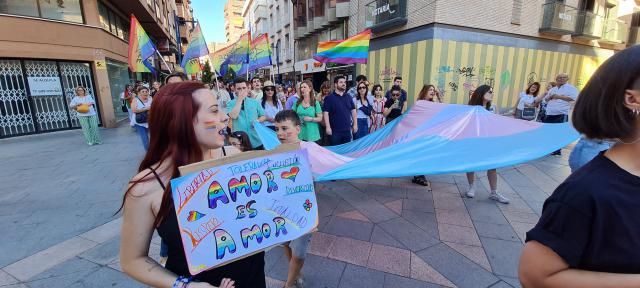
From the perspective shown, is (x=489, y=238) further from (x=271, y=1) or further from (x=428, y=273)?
(x=271, y=1)

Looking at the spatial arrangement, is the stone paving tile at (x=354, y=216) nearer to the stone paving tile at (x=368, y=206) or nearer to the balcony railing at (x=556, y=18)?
the stone paving tile at (x=368, y=206)

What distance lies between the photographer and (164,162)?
3.95 feet

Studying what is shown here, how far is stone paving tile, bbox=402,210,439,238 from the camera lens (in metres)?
3.61

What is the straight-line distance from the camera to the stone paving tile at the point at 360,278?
8.77ft

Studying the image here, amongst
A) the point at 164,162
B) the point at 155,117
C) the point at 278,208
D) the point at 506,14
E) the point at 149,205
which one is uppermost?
the point at 506,14

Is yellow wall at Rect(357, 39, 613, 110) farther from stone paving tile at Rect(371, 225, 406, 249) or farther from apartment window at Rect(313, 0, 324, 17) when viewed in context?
stone paving tile at Rect(371, 225, 406, 249)

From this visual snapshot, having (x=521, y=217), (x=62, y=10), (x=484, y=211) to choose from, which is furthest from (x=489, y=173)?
(x=62, y=10)

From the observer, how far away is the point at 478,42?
1224cm

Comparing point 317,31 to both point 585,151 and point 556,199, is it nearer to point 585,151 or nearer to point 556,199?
point 585,151

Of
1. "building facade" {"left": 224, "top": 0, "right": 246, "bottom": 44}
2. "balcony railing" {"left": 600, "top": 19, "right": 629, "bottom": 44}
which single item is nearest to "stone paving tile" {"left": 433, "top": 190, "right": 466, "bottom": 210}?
"balcony railing" {"left": 600, "top": 19, "right": 629, "bottom": 44}

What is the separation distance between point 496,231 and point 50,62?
48.5 feet

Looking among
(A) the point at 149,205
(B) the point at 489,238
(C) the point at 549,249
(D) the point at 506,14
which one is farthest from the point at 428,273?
(D) the point at 506,14

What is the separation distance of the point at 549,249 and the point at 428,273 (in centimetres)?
207

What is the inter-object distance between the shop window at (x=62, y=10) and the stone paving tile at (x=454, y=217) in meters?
14.5
